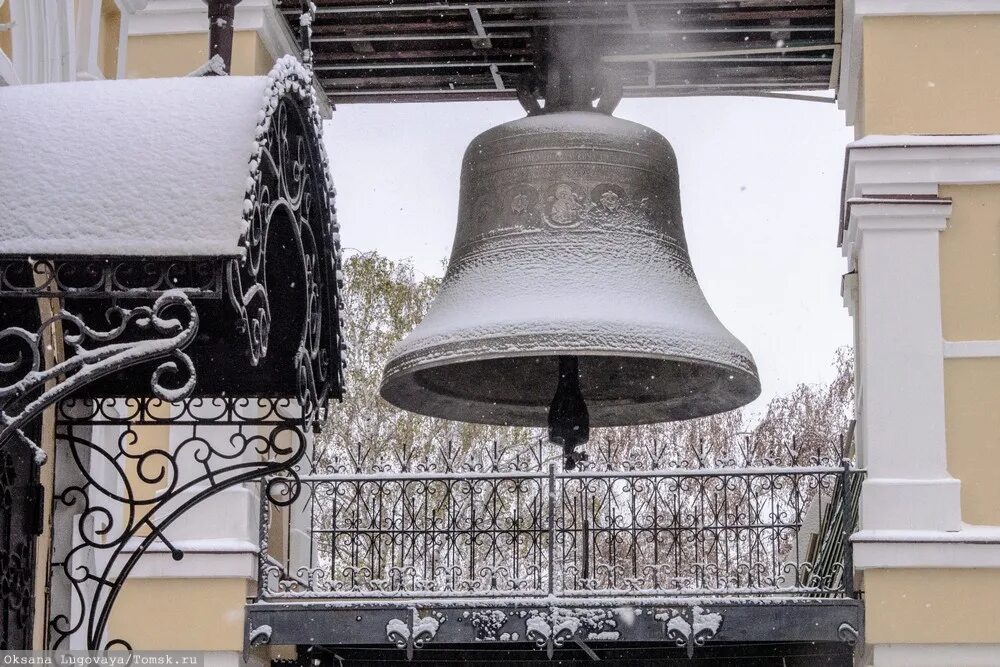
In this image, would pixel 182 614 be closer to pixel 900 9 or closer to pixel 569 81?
pixel 569 81

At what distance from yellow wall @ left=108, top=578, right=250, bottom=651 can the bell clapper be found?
183 cm

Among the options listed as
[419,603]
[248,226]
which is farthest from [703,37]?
[248,226]

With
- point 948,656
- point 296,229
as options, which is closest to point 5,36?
point 296,229

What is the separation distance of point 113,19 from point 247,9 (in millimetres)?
1608

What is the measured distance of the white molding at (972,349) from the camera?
6.98 m

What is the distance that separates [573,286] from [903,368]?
1955 millimetres

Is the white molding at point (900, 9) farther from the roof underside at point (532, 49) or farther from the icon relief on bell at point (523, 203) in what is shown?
→ the icon relief on bell at point (523, 203)

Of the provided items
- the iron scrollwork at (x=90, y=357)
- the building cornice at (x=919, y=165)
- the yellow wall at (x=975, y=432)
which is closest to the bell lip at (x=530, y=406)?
the yellow wall at (x=975, y=432)

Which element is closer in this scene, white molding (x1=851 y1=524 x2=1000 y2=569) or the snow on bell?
the snow on bell

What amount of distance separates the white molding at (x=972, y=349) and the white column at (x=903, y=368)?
53 mm

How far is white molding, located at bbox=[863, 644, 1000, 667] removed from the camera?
6820 mm

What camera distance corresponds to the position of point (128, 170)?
10.00 ft

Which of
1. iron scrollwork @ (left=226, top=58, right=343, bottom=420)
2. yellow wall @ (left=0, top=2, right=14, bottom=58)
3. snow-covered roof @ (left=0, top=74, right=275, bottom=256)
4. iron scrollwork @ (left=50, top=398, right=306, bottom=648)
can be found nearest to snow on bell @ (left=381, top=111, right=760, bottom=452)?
iron scrollwork @ (left=50, top=398, right=306, bottom=648)

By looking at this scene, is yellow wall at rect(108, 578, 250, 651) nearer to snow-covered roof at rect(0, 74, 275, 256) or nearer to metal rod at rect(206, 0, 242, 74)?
metal rod at rect(206, 0, 242, 74)
